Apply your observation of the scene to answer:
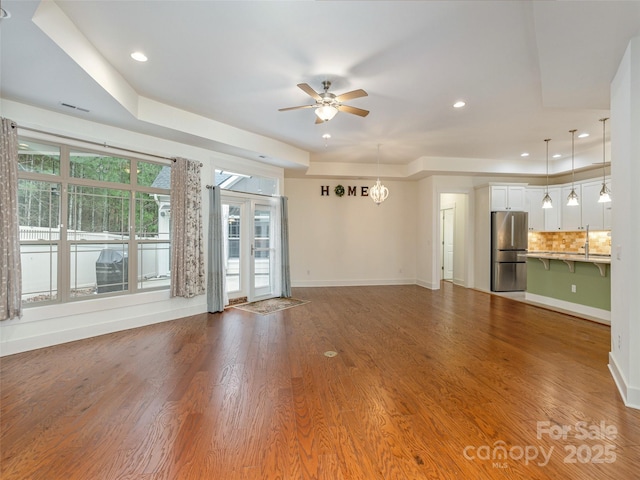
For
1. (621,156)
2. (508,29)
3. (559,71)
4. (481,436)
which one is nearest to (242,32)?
(508,29)

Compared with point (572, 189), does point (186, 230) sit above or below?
below

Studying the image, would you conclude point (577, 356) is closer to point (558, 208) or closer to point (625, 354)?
point (625, 354)

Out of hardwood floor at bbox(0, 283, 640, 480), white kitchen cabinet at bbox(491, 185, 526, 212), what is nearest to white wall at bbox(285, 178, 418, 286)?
white kitchen cabinet at bbox(491, 185, 526, 212)

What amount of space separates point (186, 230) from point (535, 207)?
7.99 metres

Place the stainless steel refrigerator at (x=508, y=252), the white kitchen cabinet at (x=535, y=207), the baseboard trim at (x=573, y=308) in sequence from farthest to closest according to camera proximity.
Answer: the white kitchen cabinet at (x=535, y=207) → the stainless steel refrigerator at (x=508, y=252) → the baseboard trim at (x=573, y=308)

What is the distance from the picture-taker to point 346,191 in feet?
26.0

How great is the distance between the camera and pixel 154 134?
4375 mm

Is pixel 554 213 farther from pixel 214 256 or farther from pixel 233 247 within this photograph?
pixel 214 256

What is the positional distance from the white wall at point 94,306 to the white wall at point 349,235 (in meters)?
2.90

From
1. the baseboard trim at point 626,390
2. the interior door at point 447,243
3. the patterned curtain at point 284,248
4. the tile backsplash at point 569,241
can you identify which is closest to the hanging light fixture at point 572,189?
the tile backsplash at point 569,241

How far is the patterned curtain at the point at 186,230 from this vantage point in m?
4.62

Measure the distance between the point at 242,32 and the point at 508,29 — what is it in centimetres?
233

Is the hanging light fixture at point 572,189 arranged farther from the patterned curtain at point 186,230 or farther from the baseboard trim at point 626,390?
the patterned curtain at point 186,230

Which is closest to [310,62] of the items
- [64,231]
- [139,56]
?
[139,56]
